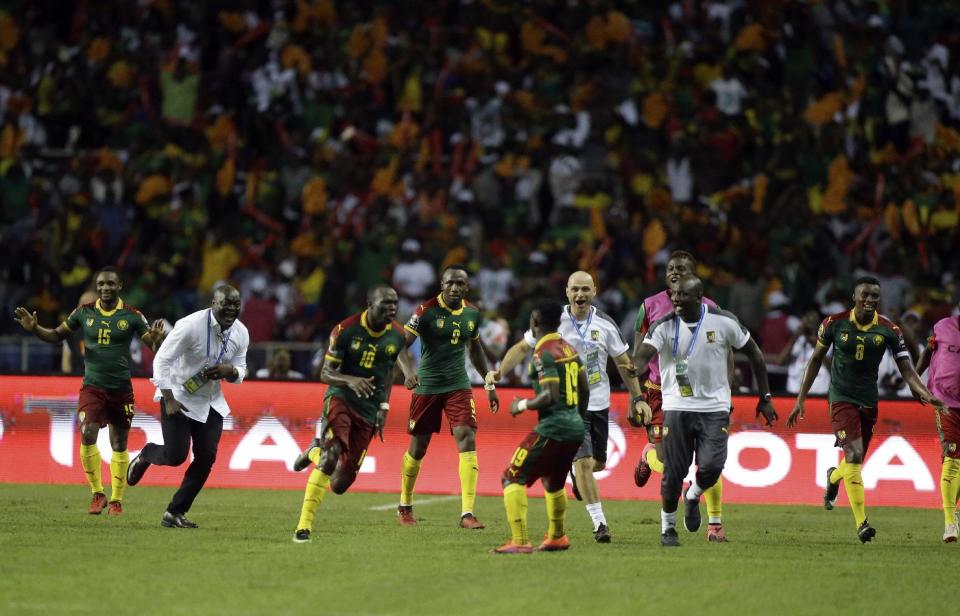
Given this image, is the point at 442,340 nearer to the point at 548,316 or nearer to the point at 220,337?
the point at 220,337

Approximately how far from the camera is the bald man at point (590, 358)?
12891mm

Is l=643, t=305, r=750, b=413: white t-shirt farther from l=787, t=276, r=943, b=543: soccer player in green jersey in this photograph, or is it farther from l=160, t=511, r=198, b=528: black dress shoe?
l=160, t=511, r=198, b=528: black dress shoe

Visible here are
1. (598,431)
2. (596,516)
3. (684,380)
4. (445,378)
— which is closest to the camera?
(684,380)

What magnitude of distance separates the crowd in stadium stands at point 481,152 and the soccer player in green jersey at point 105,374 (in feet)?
21.0

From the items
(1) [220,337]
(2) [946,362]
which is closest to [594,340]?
(2) [946,362]

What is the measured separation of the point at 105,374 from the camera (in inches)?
583

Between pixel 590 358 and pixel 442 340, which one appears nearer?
pixel 590 358

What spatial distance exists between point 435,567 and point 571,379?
1703 mm

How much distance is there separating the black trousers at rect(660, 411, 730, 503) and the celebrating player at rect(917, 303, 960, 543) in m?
2.40

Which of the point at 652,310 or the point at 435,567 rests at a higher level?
the point at 652,310

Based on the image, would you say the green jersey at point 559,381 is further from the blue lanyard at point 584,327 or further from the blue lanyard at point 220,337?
the blue lanyard at point 220,337

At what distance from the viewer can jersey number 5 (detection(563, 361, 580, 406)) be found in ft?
36.5

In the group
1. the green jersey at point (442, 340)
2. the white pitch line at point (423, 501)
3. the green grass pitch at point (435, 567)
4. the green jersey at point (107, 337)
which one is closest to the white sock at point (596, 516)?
the green grass pitch at point (435, 567)

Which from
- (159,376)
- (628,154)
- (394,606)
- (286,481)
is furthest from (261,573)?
(628,154)
